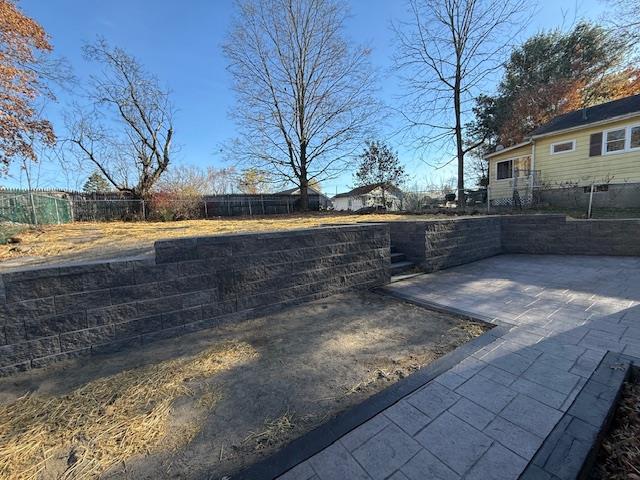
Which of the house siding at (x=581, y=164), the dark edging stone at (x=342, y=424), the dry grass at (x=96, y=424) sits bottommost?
the dark edging stone at (x=342, y=424)

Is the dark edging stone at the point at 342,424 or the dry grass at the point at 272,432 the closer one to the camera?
the dark edging stone at the point at 342,424

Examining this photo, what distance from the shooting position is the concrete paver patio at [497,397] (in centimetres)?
130

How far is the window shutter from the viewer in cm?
1108

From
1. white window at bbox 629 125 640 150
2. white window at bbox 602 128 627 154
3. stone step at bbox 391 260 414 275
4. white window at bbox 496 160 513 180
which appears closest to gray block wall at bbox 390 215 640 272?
stone step at bbox 391 260 414 275

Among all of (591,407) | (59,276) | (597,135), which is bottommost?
(591,407)

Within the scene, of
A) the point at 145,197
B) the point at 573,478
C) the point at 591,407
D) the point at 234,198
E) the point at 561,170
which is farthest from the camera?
the point at 234,198

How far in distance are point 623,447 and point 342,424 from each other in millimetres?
1452

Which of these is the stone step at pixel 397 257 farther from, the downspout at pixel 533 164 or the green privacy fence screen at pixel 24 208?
the green privacy fence screen at pixel 24 208

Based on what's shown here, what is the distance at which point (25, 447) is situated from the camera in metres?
1.40

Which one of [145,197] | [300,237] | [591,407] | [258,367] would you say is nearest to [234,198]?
[145,197]

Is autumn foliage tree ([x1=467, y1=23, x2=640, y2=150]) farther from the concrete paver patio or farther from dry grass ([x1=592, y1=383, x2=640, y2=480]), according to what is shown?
dry grass ([x1=592, y1=383, x2=640, y2=480])

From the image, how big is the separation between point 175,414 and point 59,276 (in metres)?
1.49

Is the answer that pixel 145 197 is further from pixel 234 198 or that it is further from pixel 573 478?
pixel 573 478

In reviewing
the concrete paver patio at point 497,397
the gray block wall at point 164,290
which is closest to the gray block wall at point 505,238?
the concrete paver patio at point 497,397
